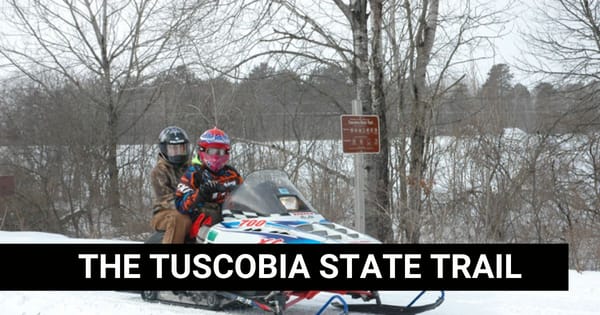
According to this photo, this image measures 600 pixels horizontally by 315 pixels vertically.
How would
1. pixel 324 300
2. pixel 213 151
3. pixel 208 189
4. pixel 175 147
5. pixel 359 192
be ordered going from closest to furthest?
pixel 208 189
pixel 213 151
pixel 324 300
pixel 175 147
pixel 359 192

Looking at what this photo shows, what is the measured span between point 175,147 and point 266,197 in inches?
67.4

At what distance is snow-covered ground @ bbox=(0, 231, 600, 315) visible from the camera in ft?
17.7

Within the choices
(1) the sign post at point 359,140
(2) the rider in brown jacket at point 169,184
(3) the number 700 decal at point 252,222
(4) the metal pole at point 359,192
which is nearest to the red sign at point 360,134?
(1) the sign post at point 359,140

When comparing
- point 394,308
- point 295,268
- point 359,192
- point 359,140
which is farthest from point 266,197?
point 359,192

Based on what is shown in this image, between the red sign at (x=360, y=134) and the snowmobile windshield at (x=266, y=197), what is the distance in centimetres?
234

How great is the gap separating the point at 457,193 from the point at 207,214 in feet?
17.1

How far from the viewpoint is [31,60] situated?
18.2 m

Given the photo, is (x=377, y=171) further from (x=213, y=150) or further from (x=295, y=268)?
(x=295, y=268)

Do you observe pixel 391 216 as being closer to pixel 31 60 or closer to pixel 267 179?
pixel 267 179

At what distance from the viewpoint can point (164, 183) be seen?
654 cm

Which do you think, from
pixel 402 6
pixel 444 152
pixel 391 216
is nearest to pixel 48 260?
pixel 391 216

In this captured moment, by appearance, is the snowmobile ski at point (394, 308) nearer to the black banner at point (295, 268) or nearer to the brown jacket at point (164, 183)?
the black banner at point (295, 268)

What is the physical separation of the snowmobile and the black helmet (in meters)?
1.06

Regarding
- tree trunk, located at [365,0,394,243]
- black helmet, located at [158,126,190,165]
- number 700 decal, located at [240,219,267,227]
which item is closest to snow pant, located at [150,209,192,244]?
number 700 decal, located at [240,219,267,227]
